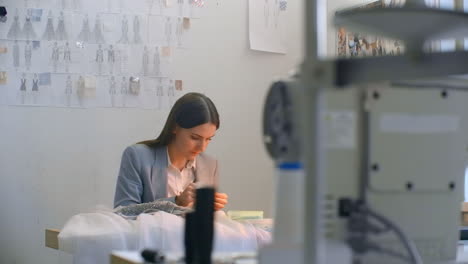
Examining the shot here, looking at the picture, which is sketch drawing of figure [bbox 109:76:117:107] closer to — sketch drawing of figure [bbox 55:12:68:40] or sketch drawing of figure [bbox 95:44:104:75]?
sketch drawing of figure [bbox 95:44:104:75]

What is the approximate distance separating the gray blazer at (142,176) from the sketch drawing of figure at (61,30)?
87 cm

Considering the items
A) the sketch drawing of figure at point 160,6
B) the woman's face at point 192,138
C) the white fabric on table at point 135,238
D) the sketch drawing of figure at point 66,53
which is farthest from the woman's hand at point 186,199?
the sketch drawing of figure at point 160,6

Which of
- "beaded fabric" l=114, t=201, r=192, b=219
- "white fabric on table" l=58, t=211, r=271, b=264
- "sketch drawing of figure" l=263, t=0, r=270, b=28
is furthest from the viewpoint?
"sketch drawing of figure" l=263, t=0, r=270, b=28

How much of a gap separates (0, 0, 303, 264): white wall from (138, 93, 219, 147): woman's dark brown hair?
1.99ft

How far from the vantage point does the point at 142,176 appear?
103 inches

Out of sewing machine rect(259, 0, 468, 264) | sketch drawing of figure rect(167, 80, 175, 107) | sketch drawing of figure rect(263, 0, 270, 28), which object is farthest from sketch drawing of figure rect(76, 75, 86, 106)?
sewing machine rect(259, 0, 468, 264)

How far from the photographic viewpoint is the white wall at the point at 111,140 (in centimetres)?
317

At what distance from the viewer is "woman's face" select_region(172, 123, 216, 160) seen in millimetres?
2670

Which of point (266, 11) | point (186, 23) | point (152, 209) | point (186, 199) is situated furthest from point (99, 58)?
point (152, 209)

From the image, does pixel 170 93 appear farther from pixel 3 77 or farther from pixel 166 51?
pixel 3 77

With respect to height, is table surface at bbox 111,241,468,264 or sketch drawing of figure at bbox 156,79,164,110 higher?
sketch drawing of figure at bbox 156,79,164,110

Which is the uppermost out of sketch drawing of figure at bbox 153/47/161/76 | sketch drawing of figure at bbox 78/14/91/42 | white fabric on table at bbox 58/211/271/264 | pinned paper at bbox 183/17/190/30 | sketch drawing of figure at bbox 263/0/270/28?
sketch drawing of figure at bbox 263/0/270/28

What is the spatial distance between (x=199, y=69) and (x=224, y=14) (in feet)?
1.07

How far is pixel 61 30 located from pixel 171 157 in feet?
3.23
